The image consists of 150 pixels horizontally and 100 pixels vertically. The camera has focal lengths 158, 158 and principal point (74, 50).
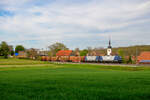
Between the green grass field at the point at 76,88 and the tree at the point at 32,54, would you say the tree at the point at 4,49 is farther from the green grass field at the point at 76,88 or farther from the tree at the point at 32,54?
the green grass field at the point at 76,88

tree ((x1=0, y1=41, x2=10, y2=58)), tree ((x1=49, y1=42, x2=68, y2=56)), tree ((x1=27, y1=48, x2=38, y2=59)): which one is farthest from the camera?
tree ((x1=49, y1=42, x2=68, y2=56))

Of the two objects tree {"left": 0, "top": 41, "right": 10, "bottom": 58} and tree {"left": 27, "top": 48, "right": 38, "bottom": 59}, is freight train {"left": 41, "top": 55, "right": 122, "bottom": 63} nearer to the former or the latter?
tree {"left": 27, "top": 48, "right": 38, "bottom": 59}

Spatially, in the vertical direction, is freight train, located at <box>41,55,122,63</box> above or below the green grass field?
below

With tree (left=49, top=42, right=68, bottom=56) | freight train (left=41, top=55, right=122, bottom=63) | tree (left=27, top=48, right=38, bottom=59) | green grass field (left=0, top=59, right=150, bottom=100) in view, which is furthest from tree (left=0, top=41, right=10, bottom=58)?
green grass field (left=0, top=59, right=150, bottom=100)

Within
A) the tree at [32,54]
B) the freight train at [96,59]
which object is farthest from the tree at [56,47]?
the freight train at [96,59]

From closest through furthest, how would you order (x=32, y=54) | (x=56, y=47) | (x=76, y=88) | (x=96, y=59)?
(x=76, y=88), (x=96, y=59), (x=32, y=54), (x=56, y=47)

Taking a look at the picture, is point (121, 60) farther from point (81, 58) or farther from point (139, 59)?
point (81, 58)

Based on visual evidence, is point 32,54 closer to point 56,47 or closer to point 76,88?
point 56,47

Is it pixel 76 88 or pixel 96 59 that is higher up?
pixel 76 88

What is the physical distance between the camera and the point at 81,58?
8394cm

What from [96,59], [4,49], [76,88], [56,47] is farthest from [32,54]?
[76,88]

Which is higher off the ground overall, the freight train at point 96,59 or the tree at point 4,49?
the tree at point 4,49

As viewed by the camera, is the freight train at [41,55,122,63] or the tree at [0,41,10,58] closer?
the freight train at [41,55,122,63]

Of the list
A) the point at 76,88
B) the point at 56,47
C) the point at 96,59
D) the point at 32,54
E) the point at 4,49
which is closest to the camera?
the point at 76,88
